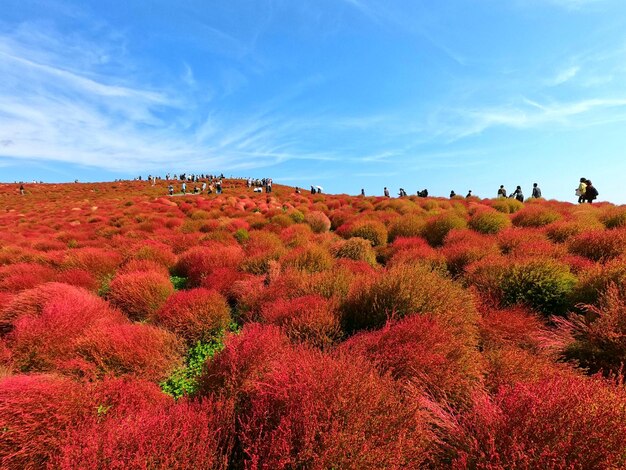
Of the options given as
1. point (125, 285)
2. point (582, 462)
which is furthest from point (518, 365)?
point (125, 285)

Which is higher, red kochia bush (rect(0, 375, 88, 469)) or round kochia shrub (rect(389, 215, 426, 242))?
round kochia shrub (rect(389, 215, 426, 242))

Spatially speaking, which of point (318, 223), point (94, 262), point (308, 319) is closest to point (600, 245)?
point (308, 319)

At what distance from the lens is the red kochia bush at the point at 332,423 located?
215 centimetres

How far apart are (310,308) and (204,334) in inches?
83.2

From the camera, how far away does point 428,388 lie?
3.19 meters

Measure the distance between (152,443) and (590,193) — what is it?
21.9 metres

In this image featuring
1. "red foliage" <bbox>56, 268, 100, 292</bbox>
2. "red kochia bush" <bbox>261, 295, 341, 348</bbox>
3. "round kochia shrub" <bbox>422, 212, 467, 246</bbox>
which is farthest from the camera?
"round kochia shrub" <bbox>422, 212, 467, 246</bbox>

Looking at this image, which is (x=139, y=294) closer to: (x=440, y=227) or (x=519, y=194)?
(x=440, y=227)

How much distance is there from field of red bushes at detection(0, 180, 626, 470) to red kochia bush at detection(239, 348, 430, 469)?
2 cm

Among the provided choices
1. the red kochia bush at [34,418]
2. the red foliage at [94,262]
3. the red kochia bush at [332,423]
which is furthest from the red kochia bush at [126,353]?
the red foliage at [94,262]

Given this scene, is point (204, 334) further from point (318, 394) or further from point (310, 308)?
point (318, 394)

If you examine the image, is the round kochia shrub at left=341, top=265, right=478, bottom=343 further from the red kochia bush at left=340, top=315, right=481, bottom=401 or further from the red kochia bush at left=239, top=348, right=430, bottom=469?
the red kochia bush at left=239, top=348, right=430, bottom=469

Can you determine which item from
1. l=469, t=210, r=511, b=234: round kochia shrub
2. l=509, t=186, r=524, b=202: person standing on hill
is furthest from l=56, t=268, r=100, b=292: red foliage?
l=509, t=186, r=524, b=202: person standing on hill

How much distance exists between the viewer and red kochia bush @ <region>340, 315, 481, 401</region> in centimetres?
323
